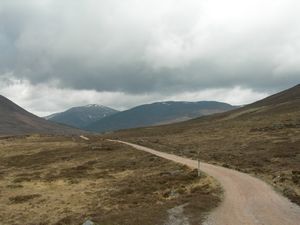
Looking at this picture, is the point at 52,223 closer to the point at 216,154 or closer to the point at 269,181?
the point at 269,181

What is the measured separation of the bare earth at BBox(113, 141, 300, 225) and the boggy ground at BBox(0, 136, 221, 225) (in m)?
1.19

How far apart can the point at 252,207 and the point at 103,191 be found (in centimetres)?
2383

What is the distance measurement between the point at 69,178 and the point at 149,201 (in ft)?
92.0

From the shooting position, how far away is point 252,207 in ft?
108

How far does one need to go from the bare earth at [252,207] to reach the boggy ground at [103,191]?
3.90 ft

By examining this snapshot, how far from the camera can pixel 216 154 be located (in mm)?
80250

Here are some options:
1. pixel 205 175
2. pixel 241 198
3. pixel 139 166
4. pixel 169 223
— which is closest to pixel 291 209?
pixel 241 198

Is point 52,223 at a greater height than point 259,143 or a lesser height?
lesser

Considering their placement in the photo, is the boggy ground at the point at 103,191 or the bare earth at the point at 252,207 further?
the boggy ground at the point at 103,191

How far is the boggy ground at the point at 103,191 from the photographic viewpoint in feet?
113

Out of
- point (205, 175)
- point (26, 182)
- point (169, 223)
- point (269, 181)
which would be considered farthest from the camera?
point (26, 182)

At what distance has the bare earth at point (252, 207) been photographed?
95.2 feet

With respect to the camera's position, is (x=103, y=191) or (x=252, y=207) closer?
(x=252, y=207)

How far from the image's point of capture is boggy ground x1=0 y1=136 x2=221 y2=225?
34.5 m
